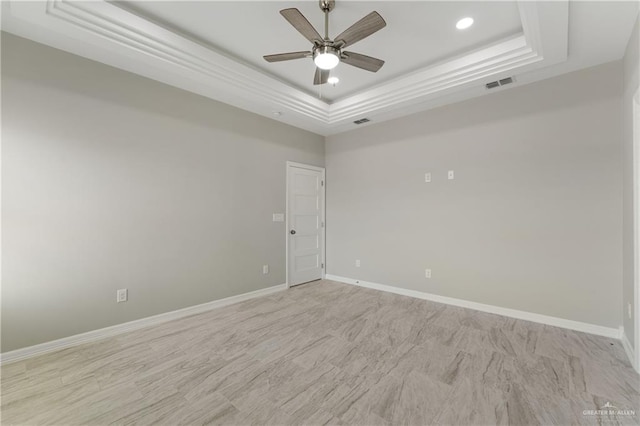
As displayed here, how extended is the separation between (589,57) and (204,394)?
4886 mm

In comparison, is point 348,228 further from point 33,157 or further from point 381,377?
point 33,157

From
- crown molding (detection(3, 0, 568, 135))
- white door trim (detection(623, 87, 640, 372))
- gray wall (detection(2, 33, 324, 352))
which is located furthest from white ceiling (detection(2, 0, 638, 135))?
white door trim (detection(623, 87, 640, 372))

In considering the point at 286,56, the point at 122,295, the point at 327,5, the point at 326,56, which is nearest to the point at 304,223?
the point at 122,295

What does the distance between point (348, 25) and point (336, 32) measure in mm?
162

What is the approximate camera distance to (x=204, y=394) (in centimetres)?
190

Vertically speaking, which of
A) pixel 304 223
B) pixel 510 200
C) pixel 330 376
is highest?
pixel 510 200

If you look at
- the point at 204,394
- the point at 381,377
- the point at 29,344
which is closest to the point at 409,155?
the point at 381,377

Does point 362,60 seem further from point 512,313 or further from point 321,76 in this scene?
point 512,313

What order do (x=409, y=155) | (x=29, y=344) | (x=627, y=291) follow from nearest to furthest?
(x=29, y=344)
(x=627, y=291)
(x=409, y=155)

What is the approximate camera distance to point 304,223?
5004 mm

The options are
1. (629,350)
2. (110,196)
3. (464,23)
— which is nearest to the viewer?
(629,350)

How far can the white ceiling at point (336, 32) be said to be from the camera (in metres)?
2.23

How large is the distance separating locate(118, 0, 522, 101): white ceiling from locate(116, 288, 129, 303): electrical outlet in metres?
2.91

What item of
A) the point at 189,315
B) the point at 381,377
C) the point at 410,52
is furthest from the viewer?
the point at 189,315
